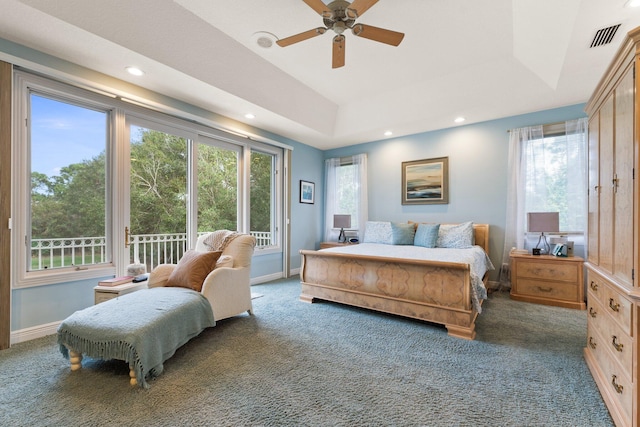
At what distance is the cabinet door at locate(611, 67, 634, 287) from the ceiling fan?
4.67 feet

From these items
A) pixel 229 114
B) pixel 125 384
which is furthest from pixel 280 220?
pixel 125 384

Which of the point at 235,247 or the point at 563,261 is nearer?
the point at 235,247

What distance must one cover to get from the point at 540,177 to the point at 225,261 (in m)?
4.35

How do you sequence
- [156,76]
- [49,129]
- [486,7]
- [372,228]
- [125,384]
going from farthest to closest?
[372,228] < [156,76] < [49,129] < [486,7] < [125,384]

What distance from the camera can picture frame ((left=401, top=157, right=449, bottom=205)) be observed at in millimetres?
4691

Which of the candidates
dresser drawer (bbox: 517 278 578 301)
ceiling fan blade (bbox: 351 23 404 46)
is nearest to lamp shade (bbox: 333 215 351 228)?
dresser drawer (bbox: 517 278 578 301)

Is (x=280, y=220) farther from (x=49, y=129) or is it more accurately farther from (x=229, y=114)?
(x=49, y=129)

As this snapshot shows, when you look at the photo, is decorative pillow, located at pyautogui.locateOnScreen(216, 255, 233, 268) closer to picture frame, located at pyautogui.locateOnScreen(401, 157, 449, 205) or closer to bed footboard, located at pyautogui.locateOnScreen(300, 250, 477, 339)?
bed footboard, located at pyautogui.locateOnScreen(300, 250, 477, 339)

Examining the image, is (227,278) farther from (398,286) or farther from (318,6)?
(318,6)

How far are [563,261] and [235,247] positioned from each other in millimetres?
3867

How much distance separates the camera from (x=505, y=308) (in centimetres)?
329

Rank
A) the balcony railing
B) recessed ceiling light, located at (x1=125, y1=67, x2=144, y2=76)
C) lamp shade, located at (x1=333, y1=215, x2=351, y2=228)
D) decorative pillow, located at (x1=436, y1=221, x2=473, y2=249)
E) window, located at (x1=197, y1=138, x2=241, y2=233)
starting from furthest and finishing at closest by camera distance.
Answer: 1. lamp shade, located at (x1=333, y1=215, x2=351, y2=228)
2. window, located at (x1=197, y1=138, x2=241, y2=233)
3. decorative pillow, located at (x1=436, y1=221, x2=473, y2=249)
4. recessed ceiling light, located at (x1=125, y1=67, x2=144, y2=76)
5. the balcony railing

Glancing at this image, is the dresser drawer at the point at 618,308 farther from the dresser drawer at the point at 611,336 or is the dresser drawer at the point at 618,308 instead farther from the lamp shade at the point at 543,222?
the lamp shade at the point at 543,222

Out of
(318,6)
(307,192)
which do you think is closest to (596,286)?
(318,6)
